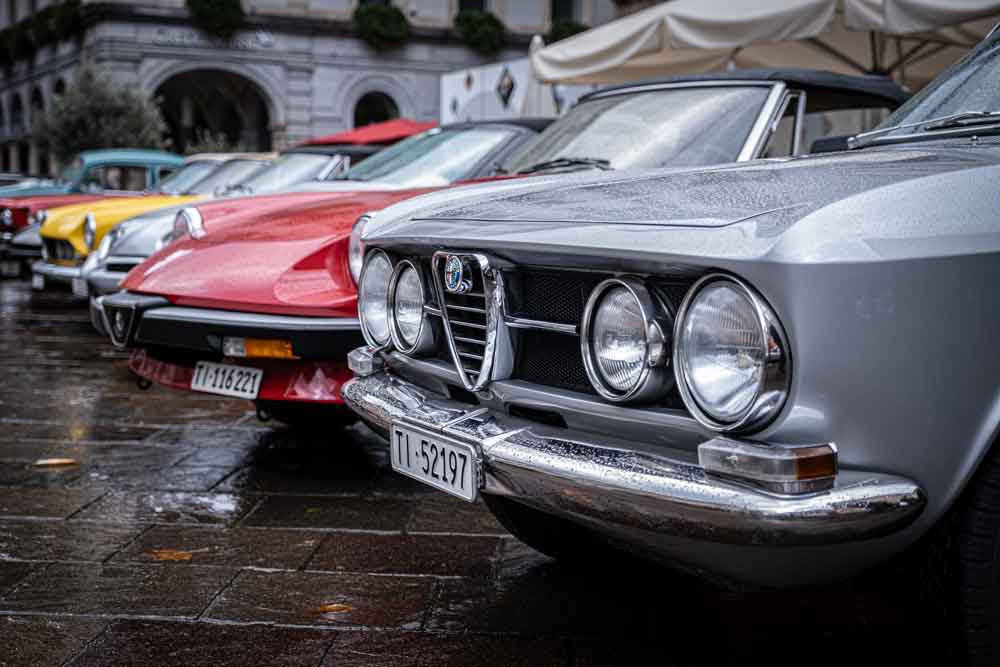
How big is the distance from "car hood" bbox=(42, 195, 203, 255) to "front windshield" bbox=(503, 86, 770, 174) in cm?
514

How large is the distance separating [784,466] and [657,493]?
256 millimetres

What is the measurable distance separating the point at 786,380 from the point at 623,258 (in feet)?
1.40

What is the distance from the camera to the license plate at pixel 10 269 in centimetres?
1634

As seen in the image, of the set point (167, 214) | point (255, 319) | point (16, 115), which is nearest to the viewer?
point (255, 319)

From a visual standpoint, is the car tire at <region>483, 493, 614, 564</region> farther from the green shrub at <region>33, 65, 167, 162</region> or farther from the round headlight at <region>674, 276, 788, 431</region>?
the green shrub at <region>33, 65, 167, 162</region>

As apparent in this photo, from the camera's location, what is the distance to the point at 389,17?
3478cm

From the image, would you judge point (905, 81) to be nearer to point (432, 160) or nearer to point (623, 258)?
point (432, 160)

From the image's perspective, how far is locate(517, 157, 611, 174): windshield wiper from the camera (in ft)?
16.0

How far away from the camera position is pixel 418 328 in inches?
126

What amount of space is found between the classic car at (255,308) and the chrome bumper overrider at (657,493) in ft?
5.64

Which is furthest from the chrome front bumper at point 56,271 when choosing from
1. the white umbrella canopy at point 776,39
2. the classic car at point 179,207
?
the white umbrella canopy at point 776,39

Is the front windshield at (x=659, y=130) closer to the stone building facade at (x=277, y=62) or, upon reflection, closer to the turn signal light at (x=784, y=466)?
the turn signal light at (x=784, y=466)

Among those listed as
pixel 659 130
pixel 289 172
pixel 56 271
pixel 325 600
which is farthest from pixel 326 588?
pixel 56 271

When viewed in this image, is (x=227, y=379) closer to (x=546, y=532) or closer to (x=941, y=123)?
(x=546, y=532)
